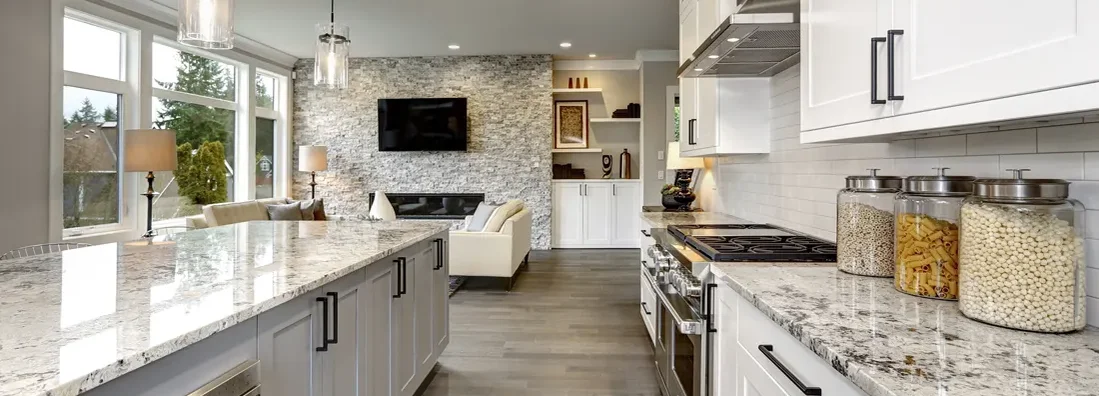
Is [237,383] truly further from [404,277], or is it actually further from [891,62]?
[891,62]

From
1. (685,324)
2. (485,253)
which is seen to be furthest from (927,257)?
(485,253)

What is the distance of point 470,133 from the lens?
26.9 feet

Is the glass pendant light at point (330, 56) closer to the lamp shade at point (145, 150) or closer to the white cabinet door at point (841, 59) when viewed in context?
the lamp shade at point (145, 150)

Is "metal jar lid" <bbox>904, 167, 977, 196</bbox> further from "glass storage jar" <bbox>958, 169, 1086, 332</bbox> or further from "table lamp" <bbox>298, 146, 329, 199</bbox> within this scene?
"table lamp" <bbox>298, 146, 329, 199</bbox>

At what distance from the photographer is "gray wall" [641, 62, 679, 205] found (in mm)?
8055

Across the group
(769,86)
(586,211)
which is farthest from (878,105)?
(586,211)

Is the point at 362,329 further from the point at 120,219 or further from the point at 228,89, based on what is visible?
the point at 228,89

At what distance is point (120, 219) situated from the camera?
5.58 meters

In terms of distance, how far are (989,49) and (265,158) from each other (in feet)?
28.0

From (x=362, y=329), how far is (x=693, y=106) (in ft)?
8.00

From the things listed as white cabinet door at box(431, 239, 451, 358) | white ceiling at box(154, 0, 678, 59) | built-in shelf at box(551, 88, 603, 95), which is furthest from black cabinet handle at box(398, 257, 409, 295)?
built-in shelf at box(551, 88, 603, 95)

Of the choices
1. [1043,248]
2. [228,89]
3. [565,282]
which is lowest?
[565,282]

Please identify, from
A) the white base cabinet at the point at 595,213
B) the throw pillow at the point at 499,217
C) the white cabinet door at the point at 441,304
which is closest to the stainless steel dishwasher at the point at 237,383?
the white cabinet door at the point at 441,304

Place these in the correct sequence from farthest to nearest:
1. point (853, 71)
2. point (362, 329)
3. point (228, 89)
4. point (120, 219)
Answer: point (228, 89) → point (120, 219) → point (362, 329) → point (853, 71)
